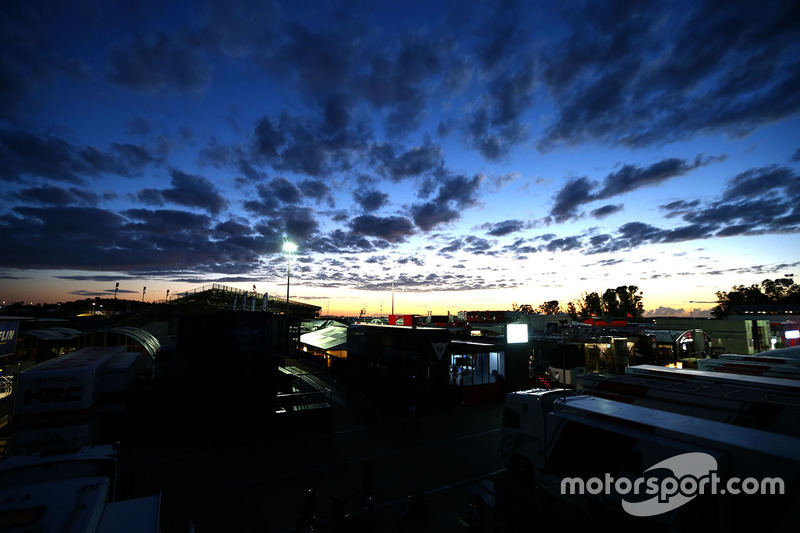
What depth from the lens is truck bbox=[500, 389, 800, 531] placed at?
706cm

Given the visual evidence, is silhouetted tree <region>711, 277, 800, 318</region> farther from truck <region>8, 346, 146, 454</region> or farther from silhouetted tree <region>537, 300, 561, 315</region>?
truck <region>8, 346, 146, 454</region>

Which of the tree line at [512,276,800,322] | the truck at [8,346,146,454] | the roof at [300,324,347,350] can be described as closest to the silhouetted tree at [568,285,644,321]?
the tree line at [512,276,800,322]

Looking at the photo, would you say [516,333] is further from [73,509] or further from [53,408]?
[53,408]

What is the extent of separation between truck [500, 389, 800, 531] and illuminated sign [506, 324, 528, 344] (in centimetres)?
1514

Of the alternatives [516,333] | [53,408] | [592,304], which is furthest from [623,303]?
[53,408]

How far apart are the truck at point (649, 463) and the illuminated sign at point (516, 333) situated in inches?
596

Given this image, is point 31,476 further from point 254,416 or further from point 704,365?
point 704,365

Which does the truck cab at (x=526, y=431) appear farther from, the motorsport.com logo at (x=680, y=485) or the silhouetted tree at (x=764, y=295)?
the silhouetted tree at (x=764, y=295)

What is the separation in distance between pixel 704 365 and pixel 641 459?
72.7 ft

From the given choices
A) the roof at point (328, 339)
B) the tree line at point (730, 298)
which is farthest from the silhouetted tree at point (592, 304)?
the roof at point (328, 339)

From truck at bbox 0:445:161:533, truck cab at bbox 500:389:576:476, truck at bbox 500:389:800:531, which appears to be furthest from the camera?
truck cab at bbox 500:389:576:476

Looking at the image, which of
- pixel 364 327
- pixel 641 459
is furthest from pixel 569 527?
pixel 364 327

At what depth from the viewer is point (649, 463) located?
8.58 metres

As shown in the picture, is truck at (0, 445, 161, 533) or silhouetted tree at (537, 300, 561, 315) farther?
silhouetted tree at (537, 300, 561, 315)
